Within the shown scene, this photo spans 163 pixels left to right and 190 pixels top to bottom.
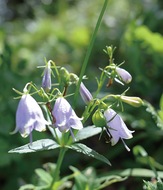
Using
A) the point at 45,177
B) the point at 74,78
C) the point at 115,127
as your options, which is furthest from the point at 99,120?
the point at 45,177

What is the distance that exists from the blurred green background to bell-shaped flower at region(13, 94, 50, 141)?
62 centimetres

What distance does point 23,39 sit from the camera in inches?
130

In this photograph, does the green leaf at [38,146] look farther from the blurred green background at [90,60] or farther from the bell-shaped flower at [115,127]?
the blurred green background at [90,60]

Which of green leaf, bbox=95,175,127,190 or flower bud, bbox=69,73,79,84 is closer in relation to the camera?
flower bud, bbox=69,73,79,84

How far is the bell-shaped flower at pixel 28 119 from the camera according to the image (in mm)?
1356

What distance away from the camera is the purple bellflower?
1.38 meters

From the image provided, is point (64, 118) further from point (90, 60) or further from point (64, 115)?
point (90, 60)

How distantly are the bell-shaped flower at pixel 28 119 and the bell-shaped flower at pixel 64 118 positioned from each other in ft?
0.12

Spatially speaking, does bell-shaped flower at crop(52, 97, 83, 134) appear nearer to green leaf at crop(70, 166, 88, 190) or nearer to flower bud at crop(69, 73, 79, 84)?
flower bud at crop(69, 73, 79, 84)

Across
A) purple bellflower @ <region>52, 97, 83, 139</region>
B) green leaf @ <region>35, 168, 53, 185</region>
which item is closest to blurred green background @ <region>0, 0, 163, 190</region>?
green leaf @ <region>35, 168, 53, 185</region>

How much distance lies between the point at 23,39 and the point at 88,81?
2.69 feet

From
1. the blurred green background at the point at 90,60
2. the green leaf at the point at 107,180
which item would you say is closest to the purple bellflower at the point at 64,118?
the green leaf at the point at 107,180

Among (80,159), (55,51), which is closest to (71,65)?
(55,51)

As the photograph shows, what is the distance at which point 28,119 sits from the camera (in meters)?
1.37
